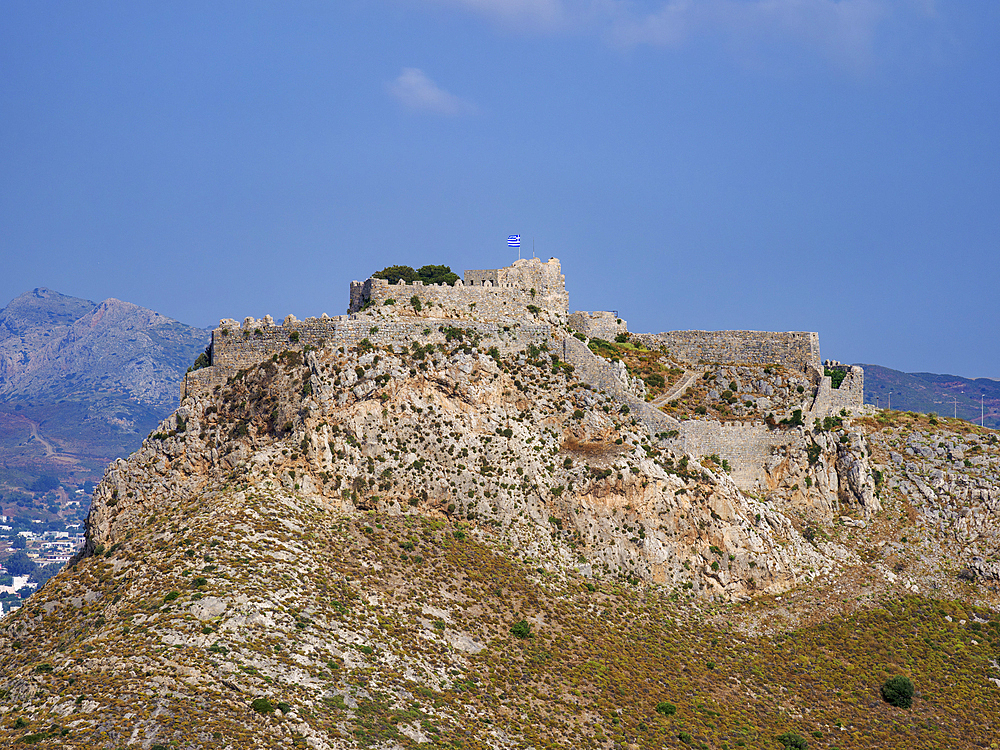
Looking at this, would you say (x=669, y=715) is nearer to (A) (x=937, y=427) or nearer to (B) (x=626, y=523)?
(B) (x=626, y=523)

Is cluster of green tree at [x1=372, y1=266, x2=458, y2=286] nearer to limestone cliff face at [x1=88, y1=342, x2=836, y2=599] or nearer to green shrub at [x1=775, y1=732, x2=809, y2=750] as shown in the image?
limestone cliff face at [x1=88, y1=342, x2=836, y2=599]

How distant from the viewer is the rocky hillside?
49812mm

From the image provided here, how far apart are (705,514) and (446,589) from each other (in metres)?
20.7

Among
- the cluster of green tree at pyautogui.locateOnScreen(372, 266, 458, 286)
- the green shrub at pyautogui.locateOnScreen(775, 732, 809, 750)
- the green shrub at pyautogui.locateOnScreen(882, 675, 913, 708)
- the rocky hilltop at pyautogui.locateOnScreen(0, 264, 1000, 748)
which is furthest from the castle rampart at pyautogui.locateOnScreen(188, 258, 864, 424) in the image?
the green shrub at pyautogui.locateOnScreen(775, 732, 809, 750)

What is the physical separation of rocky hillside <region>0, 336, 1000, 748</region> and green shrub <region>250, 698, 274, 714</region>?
100 mm

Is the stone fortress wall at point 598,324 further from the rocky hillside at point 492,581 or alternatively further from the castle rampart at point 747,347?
the rocky hillside at point 492,581

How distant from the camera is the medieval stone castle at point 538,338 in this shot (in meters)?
71.9

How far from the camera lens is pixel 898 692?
218 ft

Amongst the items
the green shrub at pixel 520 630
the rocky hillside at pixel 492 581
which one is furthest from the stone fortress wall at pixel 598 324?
the green shrub at pixel 520 630

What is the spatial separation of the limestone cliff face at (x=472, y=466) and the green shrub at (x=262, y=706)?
1802 centimetres

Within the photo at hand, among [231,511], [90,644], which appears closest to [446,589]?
[231,511]

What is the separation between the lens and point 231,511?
60.0 metres

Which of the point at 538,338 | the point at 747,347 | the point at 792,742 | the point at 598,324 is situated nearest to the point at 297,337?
the point at 538,338

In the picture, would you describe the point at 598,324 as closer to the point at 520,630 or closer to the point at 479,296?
the point at 479,296
